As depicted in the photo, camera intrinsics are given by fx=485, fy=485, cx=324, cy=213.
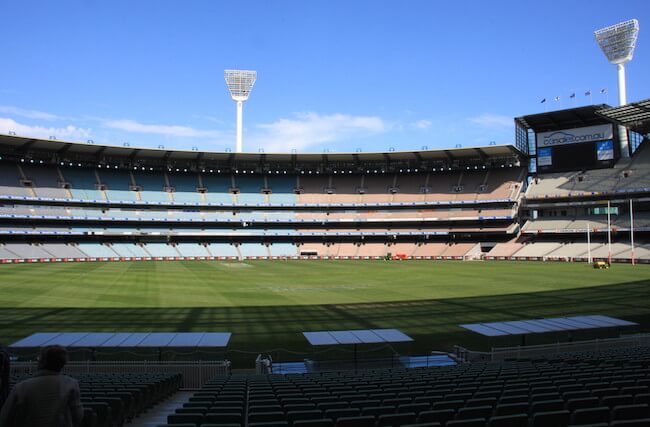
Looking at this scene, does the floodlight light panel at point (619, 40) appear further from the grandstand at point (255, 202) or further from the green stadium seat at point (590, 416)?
the green stadium seat at point (590, 416)

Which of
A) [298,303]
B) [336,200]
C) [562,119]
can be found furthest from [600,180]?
[298,303]

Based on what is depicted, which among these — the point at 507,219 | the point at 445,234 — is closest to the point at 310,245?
the point at 445,234

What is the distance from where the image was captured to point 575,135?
7794 cm

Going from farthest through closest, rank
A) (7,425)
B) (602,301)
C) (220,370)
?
(602,301) → (220,370) → (7,425)

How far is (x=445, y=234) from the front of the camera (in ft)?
281

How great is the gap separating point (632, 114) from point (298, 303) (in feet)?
173

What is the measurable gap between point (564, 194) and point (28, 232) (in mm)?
81147

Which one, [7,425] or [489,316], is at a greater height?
[7,425]

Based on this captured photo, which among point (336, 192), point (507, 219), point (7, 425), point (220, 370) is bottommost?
point (220, 370)

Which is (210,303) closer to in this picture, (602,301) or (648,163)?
(602,301)

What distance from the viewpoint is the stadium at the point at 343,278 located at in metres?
7.68

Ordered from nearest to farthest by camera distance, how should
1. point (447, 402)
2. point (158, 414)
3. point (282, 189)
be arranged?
point (447, 402), point (158, 414), point (282, 189)

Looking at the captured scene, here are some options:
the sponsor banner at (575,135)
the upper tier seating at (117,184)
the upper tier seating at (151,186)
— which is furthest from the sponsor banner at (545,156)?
the upper tier seating at (117,184)

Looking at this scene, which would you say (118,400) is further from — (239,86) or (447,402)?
(239,86)
